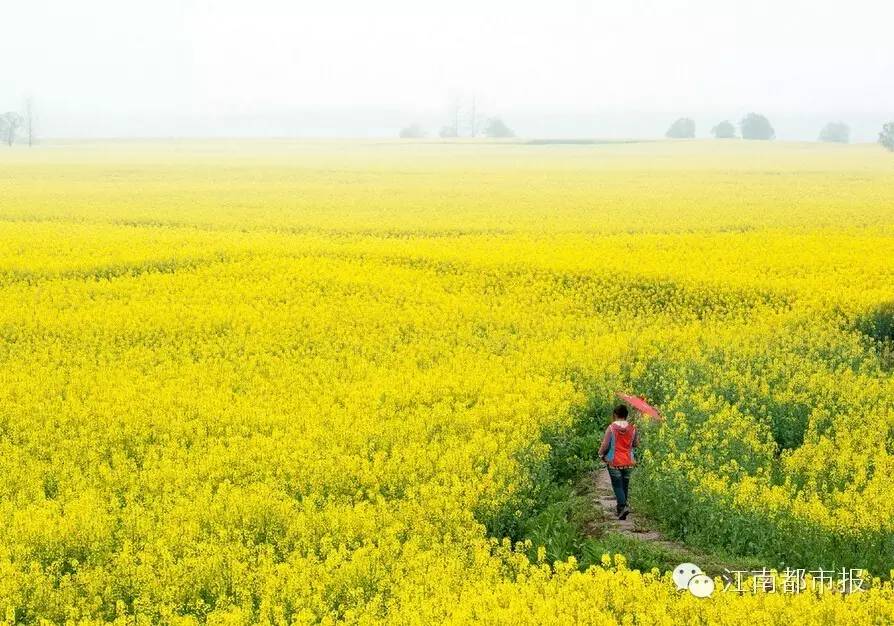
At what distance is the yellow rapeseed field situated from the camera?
9258mm

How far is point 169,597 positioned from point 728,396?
9.56 m

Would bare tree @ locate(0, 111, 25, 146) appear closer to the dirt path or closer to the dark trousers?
the dirt path

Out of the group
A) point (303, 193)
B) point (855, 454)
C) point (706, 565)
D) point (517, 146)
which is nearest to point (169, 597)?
point (706, 565)

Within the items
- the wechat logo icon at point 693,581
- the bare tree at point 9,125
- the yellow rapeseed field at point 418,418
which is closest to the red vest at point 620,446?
the yellow rapeseed field at point 418,418

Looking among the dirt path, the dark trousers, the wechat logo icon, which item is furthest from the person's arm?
the wechat logo icon

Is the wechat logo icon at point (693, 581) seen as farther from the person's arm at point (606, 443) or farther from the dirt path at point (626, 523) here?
the person's arm at point (606, 443)

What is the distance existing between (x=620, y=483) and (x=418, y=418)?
342 cm

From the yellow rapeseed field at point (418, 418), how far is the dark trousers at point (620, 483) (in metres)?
0.49

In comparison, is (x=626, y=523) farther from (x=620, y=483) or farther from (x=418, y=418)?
(x=418, y=418)

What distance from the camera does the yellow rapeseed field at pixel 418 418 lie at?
30.4 feet

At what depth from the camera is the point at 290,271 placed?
26031 millimetres

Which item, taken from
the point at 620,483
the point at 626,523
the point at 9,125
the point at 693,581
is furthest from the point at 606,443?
the point at 9,125

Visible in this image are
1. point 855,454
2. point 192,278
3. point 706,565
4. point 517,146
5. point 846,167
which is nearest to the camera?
point 706,565

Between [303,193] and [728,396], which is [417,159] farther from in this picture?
[728,396]
